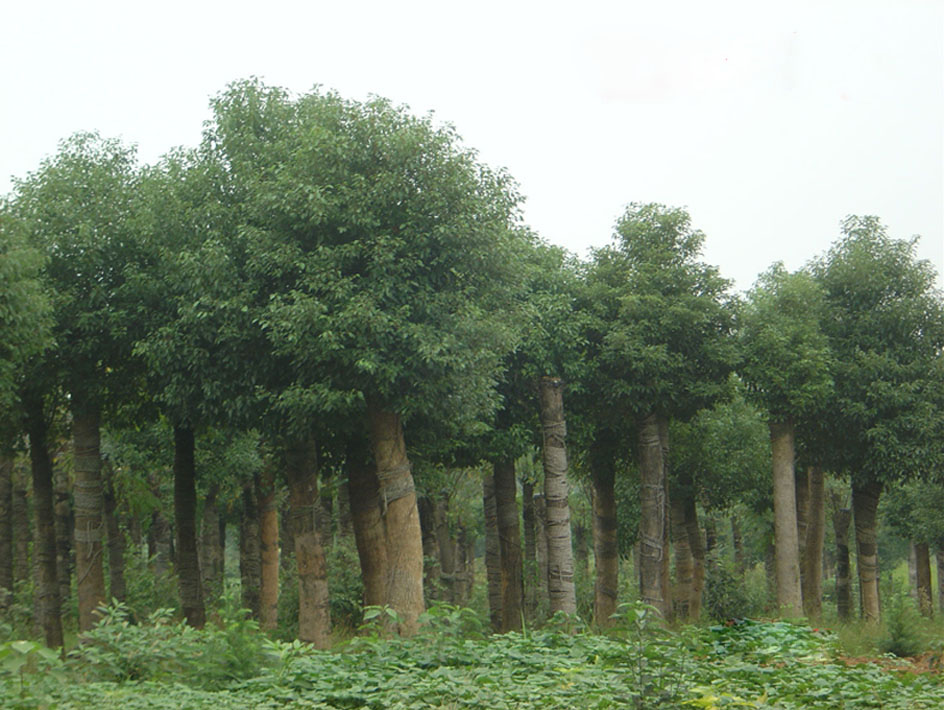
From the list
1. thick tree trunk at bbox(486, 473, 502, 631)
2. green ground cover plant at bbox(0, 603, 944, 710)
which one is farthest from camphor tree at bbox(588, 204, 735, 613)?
green ground cover plant at bbox(0, 603, 944, 710)

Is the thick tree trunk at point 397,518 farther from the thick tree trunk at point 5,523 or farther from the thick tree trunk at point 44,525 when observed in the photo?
the thick tree trunk at point 5,523

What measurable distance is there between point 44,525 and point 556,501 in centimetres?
1112

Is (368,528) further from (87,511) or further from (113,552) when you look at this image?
(113,552)

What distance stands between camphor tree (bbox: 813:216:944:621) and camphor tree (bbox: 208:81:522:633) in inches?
463

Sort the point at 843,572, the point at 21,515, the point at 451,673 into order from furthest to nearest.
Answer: the point at 843,572 < the point at 21,515 < the point at 451,673

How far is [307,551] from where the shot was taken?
1952 centimetres

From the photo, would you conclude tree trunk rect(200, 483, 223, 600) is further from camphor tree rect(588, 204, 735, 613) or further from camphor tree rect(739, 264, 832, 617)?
camphor tree rect(739, 264, 832, 617)

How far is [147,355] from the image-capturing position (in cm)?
1906

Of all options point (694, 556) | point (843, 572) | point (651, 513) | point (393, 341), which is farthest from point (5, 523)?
point (843, 572)

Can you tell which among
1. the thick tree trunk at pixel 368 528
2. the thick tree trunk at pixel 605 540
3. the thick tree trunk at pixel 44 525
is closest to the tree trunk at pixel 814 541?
the thick tree trunk at pixel 605 540

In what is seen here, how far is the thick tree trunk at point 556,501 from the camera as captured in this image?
814 inches

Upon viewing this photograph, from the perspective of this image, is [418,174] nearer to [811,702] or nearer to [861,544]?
[811,702]

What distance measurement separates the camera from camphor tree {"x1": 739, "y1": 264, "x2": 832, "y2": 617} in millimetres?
22781

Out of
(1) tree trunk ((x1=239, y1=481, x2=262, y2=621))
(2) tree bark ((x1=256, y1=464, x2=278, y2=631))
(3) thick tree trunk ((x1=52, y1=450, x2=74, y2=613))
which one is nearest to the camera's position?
(2) tree bark ((x1=256, y1=464, x2=278, y2=631))
